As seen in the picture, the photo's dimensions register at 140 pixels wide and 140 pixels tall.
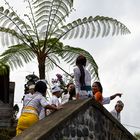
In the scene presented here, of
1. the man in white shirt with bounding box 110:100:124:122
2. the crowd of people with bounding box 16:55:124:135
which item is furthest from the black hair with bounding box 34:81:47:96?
the man in white shirt with bounding box 110:100:124:122

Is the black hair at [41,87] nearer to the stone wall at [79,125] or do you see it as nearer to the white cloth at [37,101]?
the white cloth at [37,101]

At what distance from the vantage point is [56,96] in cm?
1055

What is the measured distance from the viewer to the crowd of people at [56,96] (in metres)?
9.58

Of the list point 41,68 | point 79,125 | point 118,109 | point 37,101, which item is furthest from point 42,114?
→ point 41,68

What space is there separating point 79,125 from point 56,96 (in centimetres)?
86

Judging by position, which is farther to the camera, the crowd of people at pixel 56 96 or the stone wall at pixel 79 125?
the crowd of people at pixel 56 96

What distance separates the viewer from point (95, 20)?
18.3m

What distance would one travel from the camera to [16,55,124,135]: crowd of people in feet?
31.4

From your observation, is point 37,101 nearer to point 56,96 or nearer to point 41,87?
point 41,87

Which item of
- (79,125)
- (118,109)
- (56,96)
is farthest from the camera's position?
(118,109)

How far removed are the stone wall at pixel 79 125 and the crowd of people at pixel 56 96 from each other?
218mm

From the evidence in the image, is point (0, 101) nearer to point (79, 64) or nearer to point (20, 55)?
point (20, 55)

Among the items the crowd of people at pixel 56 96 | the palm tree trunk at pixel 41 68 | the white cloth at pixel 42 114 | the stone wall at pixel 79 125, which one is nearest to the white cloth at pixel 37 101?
the crowd of people at pixel 56 96

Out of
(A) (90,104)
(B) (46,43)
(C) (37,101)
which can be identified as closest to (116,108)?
(A) (90,104)
